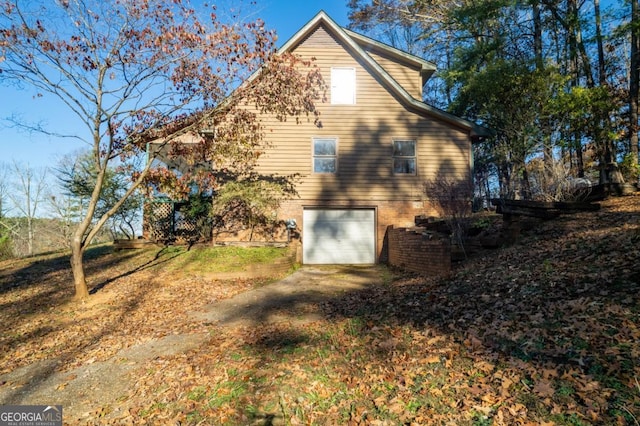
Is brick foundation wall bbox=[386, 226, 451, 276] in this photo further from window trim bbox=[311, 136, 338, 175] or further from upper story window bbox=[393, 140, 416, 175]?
window trim bbox=[311, 136, 338, 175]

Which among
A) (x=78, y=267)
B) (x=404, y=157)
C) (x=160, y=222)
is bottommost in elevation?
(x=78, y=267)

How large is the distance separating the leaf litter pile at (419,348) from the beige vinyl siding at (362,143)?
627cm

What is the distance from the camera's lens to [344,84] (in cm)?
1434

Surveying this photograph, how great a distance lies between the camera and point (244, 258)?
11.6 meters

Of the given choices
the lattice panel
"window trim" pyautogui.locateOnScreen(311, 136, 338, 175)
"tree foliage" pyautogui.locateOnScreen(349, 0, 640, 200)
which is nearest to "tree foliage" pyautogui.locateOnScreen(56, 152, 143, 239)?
the lattice panel

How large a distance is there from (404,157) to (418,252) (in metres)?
5.17

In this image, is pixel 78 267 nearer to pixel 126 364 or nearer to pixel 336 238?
pixel 126 364

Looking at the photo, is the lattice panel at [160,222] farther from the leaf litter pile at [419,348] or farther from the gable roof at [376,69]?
the gable roof at [376,69]

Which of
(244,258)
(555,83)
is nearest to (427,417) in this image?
(244,258)

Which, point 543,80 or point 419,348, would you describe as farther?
point 543,80

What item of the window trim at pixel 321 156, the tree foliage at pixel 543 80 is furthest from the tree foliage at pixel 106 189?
the tree foliage at pixel 543 80

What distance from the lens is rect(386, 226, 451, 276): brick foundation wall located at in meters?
8.96

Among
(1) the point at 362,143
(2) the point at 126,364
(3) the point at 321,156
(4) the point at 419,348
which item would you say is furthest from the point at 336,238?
(2) the point at 126,364

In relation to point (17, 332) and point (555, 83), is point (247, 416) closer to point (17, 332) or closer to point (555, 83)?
point (17, 332)
